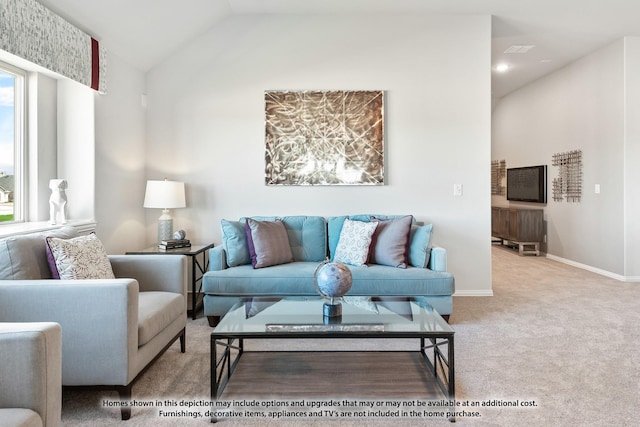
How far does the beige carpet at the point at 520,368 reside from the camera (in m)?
1.91

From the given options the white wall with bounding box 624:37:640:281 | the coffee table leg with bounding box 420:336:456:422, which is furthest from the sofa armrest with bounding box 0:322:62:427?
the white wall with bounding box 624:37:640:281

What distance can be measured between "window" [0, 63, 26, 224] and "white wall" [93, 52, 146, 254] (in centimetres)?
50

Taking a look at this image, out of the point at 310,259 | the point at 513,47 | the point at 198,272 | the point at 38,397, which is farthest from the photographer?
the point at 513,47

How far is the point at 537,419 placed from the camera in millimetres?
1894

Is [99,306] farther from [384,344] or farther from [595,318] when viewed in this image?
[595,318]

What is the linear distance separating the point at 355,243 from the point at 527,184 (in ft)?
16.1

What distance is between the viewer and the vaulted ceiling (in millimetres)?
3219

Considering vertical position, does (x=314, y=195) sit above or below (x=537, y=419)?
above

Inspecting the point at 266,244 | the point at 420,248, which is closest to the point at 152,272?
the point at 266,244

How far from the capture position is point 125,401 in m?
1.92

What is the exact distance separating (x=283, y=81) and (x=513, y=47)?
3.03 m

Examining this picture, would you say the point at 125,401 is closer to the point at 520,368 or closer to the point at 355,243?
the point at 355,243

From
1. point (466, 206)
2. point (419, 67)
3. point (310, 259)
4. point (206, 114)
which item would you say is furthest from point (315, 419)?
point (419, 67)

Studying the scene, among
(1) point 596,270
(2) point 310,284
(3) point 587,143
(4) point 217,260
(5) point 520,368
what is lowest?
(5) point 520,368
